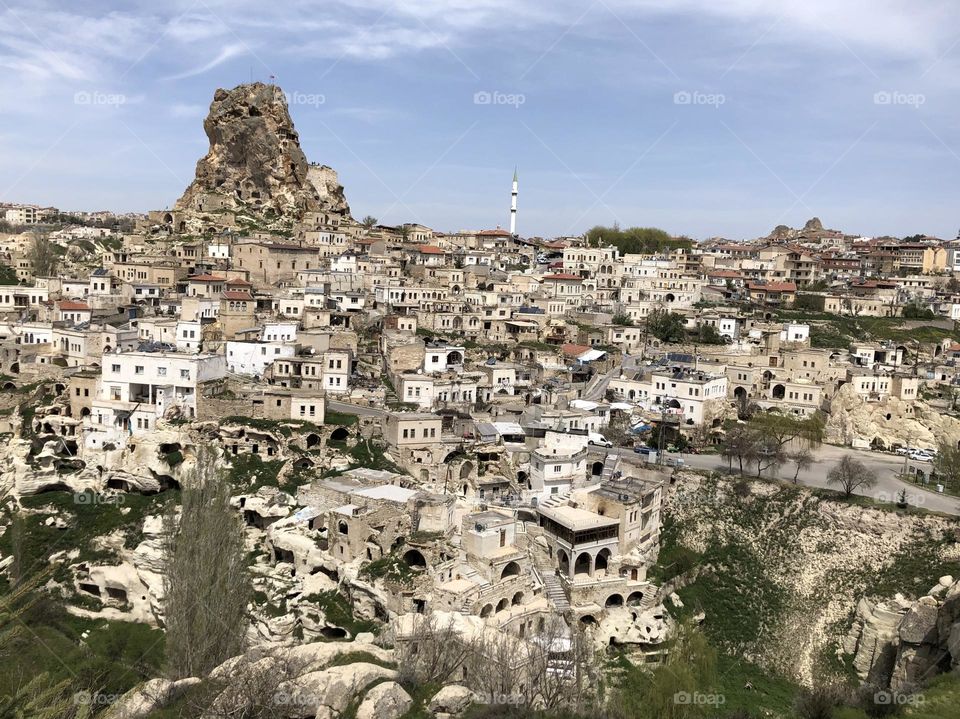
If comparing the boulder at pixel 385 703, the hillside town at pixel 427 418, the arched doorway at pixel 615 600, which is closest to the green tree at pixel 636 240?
the hillside town at pixel 427 418

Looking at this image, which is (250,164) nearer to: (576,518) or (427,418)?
(427,418)

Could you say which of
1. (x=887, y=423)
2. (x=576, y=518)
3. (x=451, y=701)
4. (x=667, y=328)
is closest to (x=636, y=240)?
(x=667, y=328)

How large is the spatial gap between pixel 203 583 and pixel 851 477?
2392 centimetres

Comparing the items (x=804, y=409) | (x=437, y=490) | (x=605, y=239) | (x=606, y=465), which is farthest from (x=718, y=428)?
(x=605, y=239)

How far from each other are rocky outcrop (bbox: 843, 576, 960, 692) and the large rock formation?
55869 millimetres

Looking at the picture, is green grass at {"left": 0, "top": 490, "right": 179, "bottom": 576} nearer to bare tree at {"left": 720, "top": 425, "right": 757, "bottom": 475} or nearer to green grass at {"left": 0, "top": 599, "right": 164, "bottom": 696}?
green grass at {"left": 0, "top": 599, "right": 164, "bottom": 696}

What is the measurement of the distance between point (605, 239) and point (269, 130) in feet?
122

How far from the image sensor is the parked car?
3428 centimetres

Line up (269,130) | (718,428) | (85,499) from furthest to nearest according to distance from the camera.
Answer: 1. (269,130)
2. (718,428)
3. (85,499)

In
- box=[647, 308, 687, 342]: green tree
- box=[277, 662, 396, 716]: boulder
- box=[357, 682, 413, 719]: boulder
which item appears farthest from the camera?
box=[647, 308, 687, 342]: green tree

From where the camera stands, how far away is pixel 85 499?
28547 millimetres

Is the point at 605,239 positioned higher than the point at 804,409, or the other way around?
the point at 605,239

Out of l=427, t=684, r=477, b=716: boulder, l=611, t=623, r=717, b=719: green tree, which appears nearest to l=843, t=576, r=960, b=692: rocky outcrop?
l=611, t=623, r=717, b=719: green tree

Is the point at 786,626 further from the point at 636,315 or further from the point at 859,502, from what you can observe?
the point at 636,315
